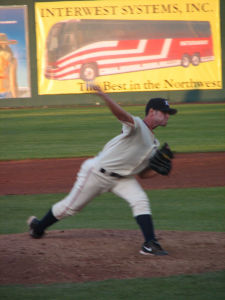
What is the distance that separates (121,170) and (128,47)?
1983 centimetres

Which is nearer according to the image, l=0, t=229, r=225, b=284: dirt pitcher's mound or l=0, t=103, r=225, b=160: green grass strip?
l=0, t=229, r=225, b=284: dirt pitcher's mound

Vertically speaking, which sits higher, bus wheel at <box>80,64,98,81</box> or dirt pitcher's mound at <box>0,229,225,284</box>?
bus wheel at <box>80,64,98,81</box>

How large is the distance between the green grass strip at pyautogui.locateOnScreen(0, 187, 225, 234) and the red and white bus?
53.2 ft

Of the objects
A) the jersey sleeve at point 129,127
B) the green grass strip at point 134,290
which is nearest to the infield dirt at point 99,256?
the green grass strip at point 134,290

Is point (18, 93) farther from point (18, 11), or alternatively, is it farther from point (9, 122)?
point (9, 122)

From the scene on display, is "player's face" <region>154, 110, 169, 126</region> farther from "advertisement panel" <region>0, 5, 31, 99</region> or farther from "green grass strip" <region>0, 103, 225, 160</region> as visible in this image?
"advertisement panel" <region>0, 5, 31, 99</region>

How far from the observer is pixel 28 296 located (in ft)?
13.7

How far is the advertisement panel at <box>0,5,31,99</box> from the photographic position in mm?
24156

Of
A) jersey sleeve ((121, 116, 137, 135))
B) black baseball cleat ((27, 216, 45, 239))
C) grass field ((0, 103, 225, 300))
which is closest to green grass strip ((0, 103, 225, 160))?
grass field ((0, 103, 225, 300))

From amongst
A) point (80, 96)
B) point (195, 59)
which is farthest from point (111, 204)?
point (195, 59)

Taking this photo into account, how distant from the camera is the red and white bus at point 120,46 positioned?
2430 centimetres

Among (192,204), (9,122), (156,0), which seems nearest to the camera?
(192,204)

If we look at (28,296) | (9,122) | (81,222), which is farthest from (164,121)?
(9,122)

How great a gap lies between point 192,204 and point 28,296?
→ 380 centimetres
